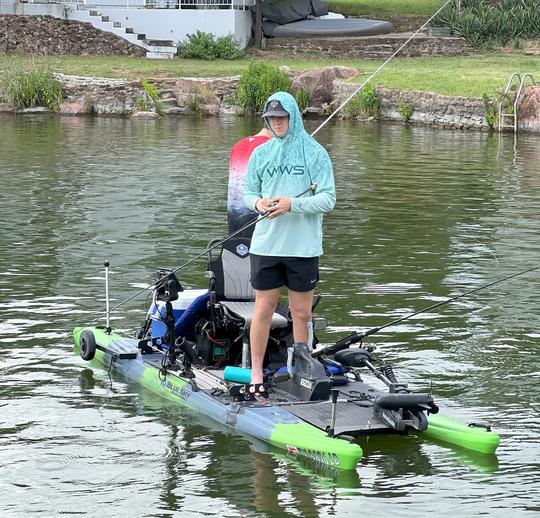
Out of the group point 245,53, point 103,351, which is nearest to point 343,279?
point 103,351

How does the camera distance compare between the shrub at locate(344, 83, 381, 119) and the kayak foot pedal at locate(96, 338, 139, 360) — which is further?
the shrub at locate(344, 83, 381, 119)

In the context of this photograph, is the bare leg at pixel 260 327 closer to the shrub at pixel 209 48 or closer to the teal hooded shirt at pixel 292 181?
the teal hooded shirt at pixel 292 181

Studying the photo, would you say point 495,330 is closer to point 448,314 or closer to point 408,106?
point 448,314

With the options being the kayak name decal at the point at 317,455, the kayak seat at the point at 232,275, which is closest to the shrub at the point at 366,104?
the kayak seat at the point at 232,275

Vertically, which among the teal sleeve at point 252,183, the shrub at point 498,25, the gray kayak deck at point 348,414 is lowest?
the gray kayak deck at point 348,414

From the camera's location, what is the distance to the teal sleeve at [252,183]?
8805 mm

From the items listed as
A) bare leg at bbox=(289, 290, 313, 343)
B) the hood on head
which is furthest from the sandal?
the hood on head

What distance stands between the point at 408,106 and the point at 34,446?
78.9 feet

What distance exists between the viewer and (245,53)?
40.0 meters

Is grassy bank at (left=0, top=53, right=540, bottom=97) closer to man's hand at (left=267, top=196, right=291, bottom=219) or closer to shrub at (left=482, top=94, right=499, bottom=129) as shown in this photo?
shrub at (left=482, top=94, right=499, bottom=129)

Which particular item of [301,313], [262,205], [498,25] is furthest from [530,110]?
[262,205]

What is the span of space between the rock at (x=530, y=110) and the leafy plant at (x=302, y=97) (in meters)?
5.76

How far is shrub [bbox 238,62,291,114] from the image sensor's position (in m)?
33.2

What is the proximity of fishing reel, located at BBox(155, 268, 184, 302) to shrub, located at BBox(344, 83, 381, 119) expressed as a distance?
73.9 feet
